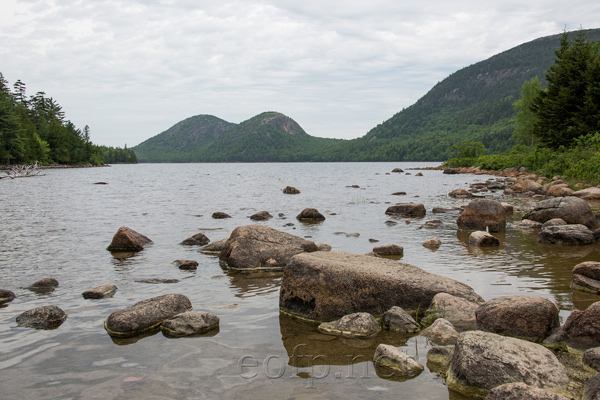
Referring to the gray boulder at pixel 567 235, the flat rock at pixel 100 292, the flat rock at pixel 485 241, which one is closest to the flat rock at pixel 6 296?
the flat rock at pixel 100 292

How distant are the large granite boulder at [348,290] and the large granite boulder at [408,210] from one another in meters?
14.8

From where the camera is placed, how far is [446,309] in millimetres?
7230

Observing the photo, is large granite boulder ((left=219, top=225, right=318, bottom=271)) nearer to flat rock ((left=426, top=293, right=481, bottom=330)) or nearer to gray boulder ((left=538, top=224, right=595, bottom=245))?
flat rock ((left=426, top=293, right=481, bottom=330))

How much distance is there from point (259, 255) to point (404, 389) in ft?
22.6

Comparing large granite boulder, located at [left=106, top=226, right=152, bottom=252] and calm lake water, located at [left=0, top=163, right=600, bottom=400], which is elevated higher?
large granite boulder, located at [left=106, top=226, right=152, bottom=252]

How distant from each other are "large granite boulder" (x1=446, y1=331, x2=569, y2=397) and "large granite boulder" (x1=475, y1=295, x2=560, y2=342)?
1118 millimetres

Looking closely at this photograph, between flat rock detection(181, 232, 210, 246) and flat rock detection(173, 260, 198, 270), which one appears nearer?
flat rock detection(173, 260, 198, 270)

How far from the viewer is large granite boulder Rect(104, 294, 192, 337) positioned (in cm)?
688

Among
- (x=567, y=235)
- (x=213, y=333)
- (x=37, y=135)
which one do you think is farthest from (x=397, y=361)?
(x=37, y=135)

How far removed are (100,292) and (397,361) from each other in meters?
6.24

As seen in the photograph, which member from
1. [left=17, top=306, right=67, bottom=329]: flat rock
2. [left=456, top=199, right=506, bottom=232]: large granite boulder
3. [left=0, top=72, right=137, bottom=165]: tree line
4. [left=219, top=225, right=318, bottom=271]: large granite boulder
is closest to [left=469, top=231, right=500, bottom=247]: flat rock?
[left=456, top=199, right=506, bottom=232]: large granite boulder

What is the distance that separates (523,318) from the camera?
20.7 ft

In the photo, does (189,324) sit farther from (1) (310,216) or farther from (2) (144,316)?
(1) (310,216)

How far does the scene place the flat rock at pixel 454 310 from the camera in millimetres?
6975
